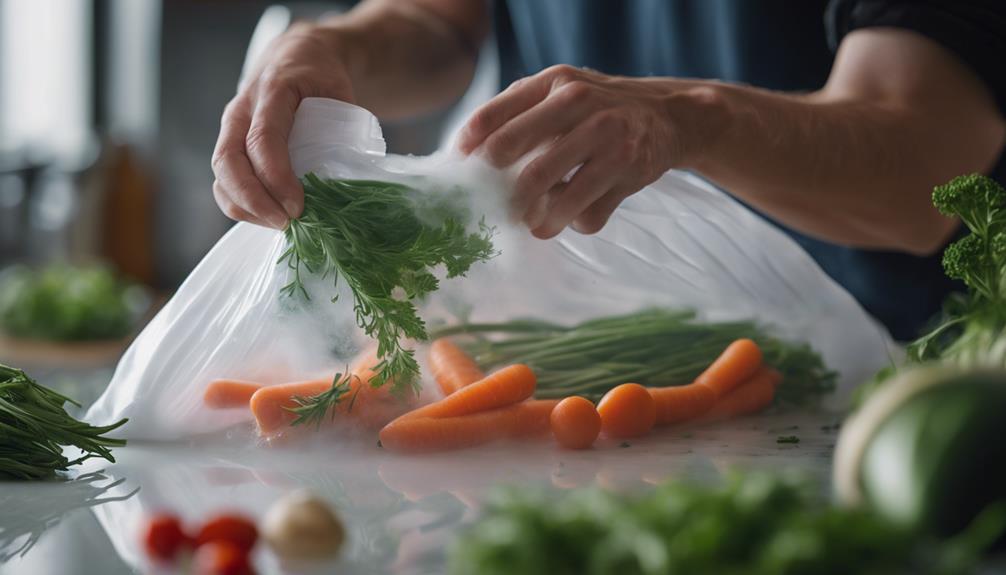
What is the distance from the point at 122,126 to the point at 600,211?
227 inches

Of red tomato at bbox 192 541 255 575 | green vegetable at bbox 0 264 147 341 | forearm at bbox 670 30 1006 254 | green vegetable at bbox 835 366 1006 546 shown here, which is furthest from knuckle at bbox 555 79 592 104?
green vegetable at bbox 0 264 147 341

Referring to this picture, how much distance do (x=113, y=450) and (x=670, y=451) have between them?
69 centimetres

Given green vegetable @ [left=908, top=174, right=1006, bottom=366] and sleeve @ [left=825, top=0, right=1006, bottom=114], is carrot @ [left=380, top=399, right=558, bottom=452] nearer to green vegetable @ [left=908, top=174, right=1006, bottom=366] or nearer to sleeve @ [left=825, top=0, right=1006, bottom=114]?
green vegetable @ [left=908, top=174, right=1006, bottom=366]

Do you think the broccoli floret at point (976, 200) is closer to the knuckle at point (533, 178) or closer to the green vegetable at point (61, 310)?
the knuckle at point (533, 178)

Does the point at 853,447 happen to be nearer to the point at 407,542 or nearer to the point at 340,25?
the point at 407,542

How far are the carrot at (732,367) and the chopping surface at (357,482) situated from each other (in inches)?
2.3

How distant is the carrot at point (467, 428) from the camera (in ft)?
4.34

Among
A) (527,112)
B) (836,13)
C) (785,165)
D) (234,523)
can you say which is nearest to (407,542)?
(234,523)

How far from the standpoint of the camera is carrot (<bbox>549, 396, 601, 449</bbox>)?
52.2 inches

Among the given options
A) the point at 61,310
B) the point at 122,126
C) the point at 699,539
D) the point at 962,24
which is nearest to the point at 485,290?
the point at 699,539

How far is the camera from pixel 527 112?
128 cm

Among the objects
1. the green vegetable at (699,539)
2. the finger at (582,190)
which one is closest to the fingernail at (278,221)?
the finger at (582,190)

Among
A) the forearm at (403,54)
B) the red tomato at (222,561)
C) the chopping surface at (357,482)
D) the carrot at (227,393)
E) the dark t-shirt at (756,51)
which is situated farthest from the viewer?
the dark t-shirt at (756,51)

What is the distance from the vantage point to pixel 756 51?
83.6 inches
